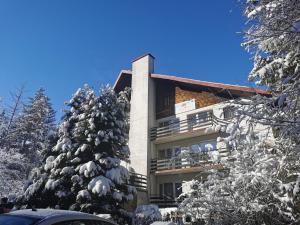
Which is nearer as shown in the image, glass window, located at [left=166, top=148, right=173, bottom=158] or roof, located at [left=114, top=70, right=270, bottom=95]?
roof, located at [left=114, top=70, right=270, bottom=95]

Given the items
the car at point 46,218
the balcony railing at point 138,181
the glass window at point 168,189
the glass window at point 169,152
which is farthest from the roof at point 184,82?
the car at point 46,218

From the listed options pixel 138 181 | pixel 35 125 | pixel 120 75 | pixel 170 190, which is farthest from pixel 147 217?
pixel 35 125

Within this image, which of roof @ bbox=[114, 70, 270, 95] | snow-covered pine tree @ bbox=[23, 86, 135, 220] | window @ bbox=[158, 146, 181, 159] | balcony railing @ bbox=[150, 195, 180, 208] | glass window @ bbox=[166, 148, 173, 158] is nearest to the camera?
snow-covered pine tree @ bbox=[23, 86, 135, 220]

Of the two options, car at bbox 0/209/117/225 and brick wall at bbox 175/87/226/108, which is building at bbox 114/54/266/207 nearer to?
brick wall at bbox 175/87/226/108

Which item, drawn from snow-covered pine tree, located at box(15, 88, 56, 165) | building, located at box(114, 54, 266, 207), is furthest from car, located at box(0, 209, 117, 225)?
snow-covered pine tree, located at box(15, 88, 56, 165)

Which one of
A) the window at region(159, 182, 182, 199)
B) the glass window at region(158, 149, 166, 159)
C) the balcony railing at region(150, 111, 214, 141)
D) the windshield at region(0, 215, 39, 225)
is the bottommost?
the windshield at region(0, 215, 39, 225)

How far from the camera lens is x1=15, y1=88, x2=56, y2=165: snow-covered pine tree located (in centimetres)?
3900

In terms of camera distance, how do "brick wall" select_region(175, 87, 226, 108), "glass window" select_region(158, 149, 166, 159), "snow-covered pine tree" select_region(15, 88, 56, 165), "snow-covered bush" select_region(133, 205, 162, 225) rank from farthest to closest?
"snow-covered pine tree" select_region(15, 88, 56, 165), "glass window" select_region(158, 149, 166, 159), "brick wall" select_region(175, 87, 226, 108), "snow-covered bush" select_region(133, 205, 162, 225)

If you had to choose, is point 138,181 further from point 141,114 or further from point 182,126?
point 141,114

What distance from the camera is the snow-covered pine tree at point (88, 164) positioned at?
16.8 metres

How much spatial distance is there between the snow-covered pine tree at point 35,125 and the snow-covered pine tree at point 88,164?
61.0ft

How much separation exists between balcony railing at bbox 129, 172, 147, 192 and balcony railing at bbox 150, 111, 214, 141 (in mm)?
3253

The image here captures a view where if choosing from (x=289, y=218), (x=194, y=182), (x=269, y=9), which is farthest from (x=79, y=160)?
(x=269, y=9)

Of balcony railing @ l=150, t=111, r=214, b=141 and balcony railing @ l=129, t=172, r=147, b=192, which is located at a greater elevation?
balcony railing @ l=150, t=111, r=214, b=141
